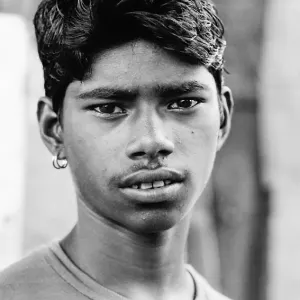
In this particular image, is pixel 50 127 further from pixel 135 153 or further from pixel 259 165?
pixel 259 165

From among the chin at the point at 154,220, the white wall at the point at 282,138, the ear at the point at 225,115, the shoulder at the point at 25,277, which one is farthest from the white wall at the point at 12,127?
the white wall at the point at 282,138

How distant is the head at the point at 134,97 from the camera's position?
1.93 m

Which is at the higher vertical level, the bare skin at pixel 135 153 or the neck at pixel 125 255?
→ the bare skin at pixel 135 153

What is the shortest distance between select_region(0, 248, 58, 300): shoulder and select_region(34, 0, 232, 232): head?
24 centimetres

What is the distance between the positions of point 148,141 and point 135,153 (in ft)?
0.16

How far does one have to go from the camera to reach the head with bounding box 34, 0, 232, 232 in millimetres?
1929

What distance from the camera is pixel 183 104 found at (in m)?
2.02

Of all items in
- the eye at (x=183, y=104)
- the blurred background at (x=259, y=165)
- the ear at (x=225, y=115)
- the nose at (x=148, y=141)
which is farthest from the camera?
the blurred background at (x=259, y=165)

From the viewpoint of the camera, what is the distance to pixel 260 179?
251 inches

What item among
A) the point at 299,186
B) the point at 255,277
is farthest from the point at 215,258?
the point at 299,186

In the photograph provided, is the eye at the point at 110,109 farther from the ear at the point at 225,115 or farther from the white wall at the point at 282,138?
the white wall at the point at 282,138

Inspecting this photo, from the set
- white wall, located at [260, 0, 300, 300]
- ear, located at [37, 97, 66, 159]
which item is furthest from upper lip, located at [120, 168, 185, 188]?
white wall, located at [260, 0, 300, 300]

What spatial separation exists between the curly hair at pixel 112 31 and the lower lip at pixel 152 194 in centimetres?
36

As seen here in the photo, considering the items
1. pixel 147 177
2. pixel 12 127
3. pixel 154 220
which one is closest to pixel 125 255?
pixel 154 220
